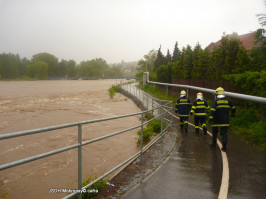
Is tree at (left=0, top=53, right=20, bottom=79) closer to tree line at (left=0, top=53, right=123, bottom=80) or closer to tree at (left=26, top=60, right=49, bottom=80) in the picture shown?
tree line at (left=0, top=53, right=123, bottom=80)

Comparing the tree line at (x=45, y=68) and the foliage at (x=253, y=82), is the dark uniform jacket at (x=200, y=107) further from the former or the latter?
the tree line at (x=45, y=68)

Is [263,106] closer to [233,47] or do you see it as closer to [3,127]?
[233,47]

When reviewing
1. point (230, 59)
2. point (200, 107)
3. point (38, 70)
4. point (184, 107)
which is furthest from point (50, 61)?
point (200, 107)

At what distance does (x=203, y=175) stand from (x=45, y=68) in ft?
403

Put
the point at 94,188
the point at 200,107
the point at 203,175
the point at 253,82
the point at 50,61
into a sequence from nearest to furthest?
the point at 94,188 < the point at 203,175 < the point at 200,107 < the point at 253,82 < the point at 50,61

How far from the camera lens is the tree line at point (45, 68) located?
110062 mm

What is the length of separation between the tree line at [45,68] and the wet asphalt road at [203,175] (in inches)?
4643

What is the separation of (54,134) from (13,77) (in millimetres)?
114376

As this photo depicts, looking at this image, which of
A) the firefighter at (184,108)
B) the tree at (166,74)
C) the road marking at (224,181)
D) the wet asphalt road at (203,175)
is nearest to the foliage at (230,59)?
the firefighter at (184,108)

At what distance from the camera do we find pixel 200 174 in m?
5.02

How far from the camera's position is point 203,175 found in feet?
16.3

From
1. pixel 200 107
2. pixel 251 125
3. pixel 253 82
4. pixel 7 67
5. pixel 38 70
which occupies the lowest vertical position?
pixel 251 125

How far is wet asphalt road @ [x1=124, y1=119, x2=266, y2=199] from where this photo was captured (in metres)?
4.10

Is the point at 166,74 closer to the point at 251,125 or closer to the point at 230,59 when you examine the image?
the point at 230,59
